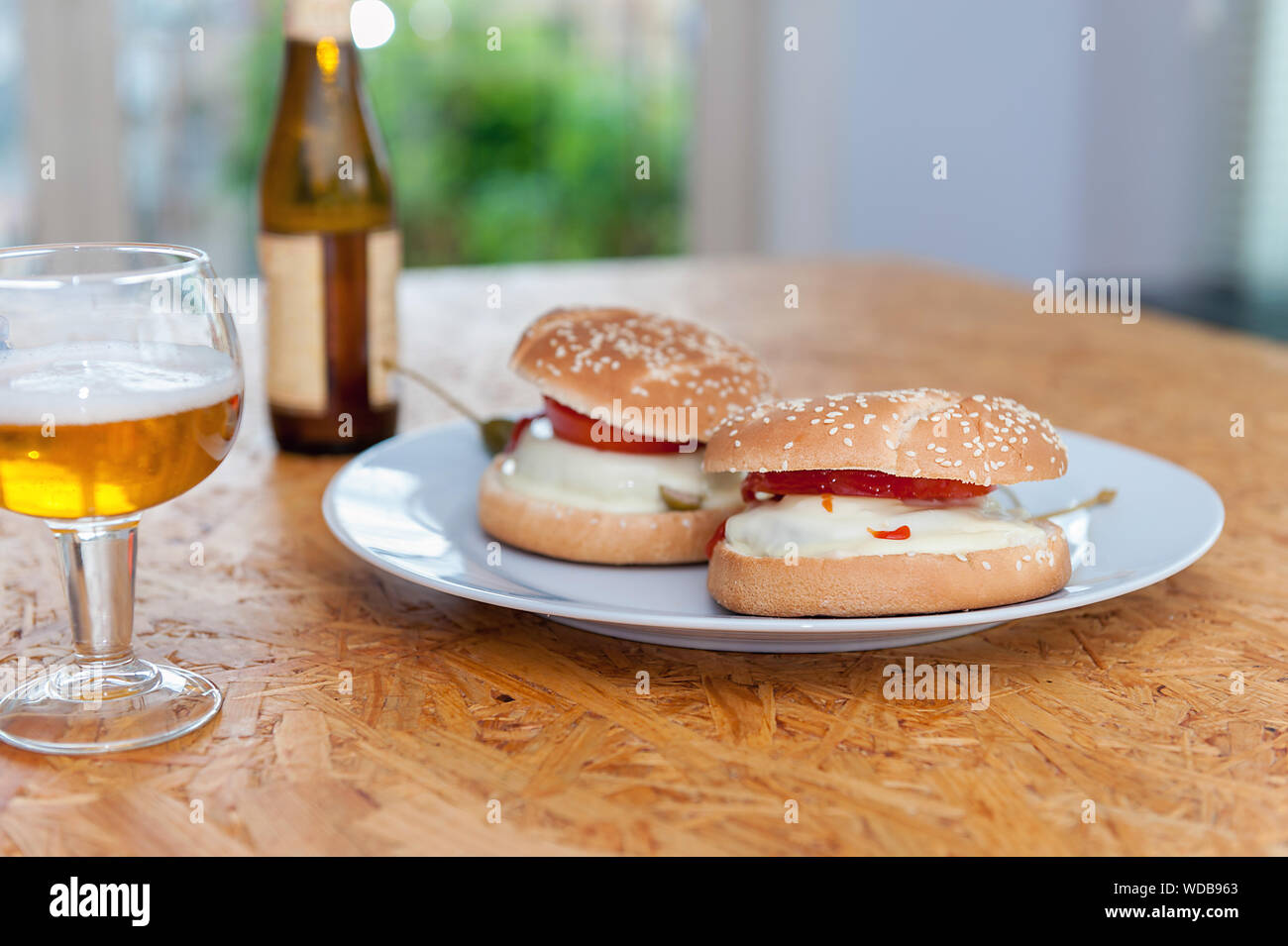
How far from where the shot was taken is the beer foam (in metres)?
0.81

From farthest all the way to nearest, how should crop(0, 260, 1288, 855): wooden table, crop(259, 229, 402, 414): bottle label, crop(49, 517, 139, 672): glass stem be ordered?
crop(259, 229, 402, 414): bottle label, crop(49, 517, 139, 672): glass stem, crop(0, 260, 1288, 855): wooden table

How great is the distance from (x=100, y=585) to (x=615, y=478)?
48 centimetres

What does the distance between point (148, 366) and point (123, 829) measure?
0.95 feet

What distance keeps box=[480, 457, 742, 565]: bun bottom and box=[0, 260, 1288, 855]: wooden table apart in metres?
0.10

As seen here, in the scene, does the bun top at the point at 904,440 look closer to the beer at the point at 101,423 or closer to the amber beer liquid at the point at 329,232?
the beer at the point at 101,423

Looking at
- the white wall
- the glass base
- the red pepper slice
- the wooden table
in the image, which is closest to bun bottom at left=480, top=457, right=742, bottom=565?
the wooden table

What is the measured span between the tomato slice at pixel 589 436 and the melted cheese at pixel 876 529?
0.22 m

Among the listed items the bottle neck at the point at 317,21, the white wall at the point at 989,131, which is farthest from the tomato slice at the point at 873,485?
the white wall at the point at 989,131

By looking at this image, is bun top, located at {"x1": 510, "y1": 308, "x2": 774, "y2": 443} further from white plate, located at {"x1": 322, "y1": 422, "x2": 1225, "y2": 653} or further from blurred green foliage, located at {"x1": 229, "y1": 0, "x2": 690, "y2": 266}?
blurred green foliage, located at {"x1": 229, "y1": 0, "x2": 690, "y2": 266}

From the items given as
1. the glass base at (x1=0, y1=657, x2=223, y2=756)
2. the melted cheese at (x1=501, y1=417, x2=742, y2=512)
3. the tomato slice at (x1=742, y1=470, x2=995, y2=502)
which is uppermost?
the tomato slice at (x1=742, y1=470, x2=995, y2=502)

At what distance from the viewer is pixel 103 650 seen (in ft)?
3.05
